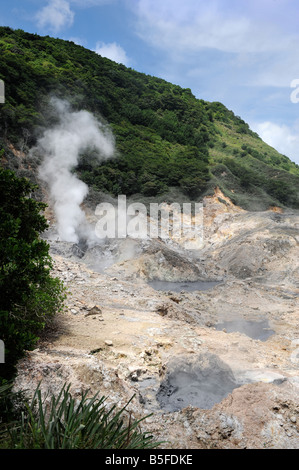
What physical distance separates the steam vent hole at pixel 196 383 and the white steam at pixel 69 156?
14.4m

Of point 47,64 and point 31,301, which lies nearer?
→ point 31,301

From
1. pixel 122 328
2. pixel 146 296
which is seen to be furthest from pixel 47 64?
pixel 122 328

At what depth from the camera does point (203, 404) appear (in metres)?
5.47

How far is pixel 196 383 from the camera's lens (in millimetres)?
6172

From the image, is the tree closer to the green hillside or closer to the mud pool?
the mud pool

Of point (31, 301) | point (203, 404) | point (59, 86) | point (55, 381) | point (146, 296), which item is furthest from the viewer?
point (59, 86)

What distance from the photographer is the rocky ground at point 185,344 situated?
456cm

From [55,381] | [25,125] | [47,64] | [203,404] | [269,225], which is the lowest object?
[203,404]

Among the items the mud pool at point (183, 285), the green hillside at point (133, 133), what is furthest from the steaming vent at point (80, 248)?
the green hillside at point (133, 133)

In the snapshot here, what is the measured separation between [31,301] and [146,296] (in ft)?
22.3

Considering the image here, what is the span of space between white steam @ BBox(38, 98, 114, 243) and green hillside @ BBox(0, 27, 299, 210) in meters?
0.95

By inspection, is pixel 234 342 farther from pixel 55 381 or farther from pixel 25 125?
pixel 25 125

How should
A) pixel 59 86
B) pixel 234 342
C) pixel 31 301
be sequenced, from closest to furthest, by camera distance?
pixel 31 301 → pixel 234 342 → pixel 59 86

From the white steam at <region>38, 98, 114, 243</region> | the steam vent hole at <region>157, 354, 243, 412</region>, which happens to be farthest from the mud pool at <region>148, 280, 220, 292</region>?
the steam vent hole at <region>157, 354, 243, 412</region>
